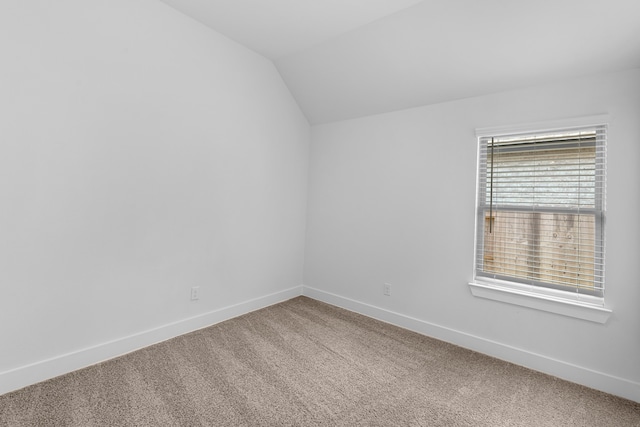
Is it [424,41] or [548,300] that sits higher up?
[424,41]

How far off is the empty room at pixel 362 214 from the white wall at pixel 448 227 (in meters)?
0.02

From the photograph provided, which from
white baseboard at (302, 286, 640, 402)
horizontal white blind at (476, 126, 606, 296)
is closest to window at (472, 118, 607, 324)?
horizontal white blind at (476, 126, 606, 296)

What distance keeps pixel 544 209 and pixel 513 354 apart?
1169 millimetres

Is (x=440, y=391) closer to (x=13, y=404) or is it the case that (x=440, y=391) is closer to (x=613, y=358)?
(x=613, y=358)

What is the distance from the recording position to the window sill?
2.04 metres

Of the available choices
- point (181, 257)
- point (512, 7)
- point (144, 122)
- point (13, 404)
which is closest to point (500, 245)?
point (512, 7)

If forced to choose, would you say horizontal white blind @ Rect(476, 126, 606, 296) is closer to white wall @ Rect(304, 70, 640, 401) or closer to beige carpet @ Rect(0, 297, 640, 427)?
white wall @ Rect(304, 70, 640, 401)

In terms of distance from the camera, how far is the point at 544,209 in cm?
232

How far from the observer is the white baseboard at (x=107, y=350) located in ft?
5.98

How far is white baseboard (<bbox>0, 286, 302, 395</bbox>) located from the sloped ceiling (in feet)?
8.54

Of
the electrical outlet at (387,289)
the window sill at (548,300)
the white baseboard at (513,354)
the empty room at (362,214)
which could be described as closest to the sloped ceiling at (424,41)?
the empty room at (362,214)

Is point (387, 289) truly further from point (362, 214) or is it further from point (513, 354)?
point (513, 354)

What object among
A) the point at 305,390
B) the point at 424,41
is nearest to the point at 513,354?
the point at 305,390

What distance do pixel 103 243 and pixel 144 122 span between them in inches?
38.1
